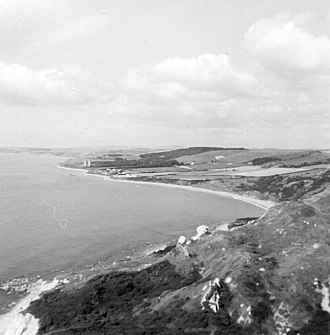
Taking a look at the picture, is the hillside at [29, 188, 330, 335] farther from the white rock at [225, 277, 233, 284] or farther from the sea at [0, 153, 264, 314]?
the sea at [0, 153, 264, 314]

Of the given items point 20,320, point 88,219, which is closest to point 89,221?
point 88,219

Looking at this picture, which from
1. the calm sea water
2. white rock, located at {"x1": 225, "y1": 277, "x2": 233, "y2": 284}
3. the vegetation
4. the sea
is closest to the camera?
white rock, located at {"x1": 225, "y1": 277, "x2": 233, "y2": 284}

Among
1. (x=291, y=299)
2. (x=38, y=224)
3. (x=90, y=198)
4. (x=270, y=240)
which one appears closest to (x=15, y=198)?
(x=90, y=198)

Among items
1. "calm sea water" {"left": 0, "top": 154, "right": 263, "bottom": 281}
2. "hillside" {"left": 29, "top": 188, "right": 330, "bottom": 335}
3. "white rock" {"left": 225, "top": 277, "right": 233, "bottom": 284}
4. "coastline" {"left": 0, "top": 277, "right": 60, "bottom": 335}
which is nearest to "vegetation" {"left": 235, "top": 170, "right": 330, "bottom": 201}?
"calm sea water" {"left": 0, "top": 154, "right": 263, "bottom": 281}

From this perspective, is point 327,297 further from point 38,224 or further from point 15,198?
point 15,198

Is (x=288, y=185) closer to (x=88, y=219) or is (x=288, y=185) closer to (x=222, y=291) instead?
(x=88, y=219)

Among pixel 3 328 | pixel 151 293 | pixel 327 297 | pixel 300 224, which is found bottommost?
pixel 3 328
